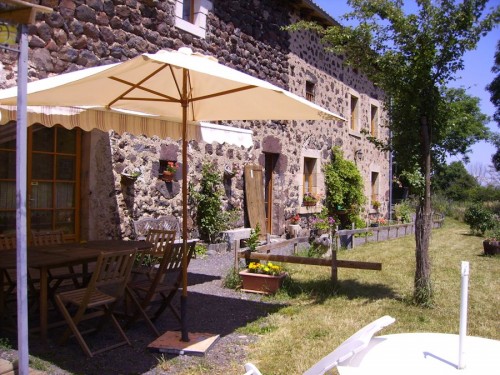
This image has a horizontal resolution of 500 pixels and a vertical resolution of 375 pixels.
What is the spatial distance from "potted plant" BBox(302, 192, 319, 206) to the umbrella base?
8.11 m

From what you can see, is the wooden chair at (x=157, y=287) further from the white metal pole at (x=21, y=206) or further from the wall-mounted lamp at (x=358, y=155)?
the wall-mounted lamp at (x=358, y=155)

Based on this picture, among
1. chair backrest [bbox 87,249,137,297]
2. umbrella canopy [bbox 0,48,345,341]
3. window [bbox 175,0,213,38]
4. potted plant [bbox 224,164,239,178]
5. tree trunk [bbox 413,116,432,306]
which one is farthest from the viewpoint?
potted plant [bbox 224,164,239,178]

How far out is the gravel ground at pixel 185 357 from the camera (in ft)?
12.2

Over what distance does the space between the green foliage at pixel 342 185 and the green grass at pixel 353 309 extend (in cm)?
419

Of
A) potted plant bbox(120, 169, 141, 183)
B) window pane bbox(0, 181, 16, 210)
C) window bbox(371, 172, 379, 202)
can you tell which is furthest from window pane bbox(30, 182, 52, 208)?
window bbox(371, 172, 379, 202)

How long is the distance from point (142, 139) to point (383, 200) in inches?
465

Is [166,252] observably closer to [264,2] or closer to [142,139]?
[142,139]

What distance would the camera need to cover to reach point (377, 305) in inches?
227

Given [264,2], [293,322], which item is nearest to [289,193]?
[264,2]

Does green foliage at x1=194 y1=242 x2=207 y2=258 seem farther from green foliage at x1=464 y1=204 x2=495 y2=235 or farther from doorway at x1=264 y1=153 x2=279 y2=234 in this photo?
green foliage at x1=464 y1=204 x2=495 y2=235

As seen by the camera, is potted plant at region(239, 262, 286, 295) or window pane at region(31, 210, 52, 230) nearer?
potted plant at region(239, 262, 286, 295)

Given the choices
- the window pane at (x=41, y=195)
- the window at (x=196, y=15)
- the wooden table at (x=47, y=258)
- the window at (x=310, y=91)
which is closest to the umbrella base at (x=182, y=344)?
the wooden table at (x=47, y=258)

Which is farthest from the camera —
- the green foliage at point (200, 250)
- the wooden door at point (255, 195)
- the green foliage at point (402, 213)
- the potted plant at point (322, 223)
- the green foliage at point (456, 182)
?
the green foliage at point (456, 182)

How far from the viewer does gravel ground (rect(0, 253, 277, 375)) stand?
12.2 ft
